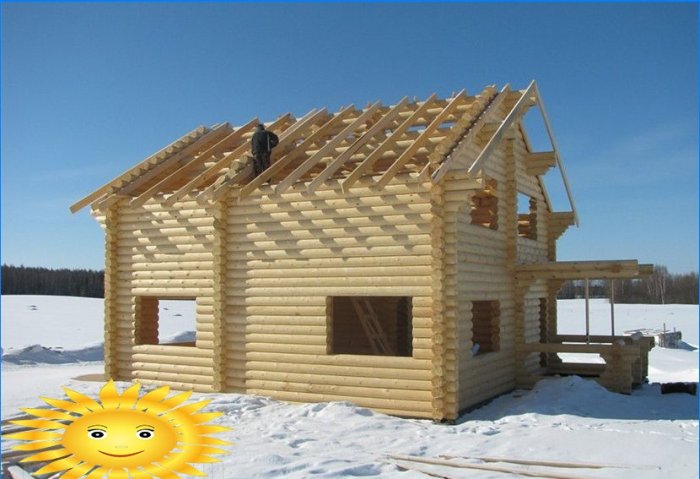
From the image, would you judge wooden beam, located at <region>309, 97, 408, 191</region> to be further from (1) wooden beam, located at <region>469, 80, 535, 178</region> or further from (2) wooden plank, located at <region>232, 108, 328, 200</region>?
(1) wooden beam, located at <region>469, 80, 535, 178</region>

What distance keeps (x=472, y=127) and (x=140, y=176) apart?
7913mm

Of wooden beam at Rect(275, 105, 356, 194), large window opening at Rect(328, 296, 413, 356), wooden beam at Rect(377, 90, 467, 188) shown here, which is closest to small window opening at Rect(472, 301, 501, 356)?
large window opening at Rect(328, 296, 413, 356)

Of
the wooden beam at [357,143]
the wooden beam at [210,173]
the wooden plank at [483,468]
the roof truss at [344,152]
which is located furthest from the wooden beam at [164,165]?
the wooden plank at [483,468]

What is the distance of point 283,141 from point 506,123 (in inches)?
189

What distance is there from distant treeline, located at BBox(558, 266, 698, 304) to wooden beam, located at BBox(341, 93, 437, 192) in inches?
2340

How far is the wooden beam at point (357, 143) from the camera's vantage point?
12295 mm

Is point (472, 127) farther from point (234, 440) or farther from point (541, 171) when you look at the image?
point (234, 440)

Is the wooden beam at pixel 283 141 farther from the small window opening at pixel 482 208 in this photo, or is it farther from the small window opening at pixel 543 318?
the small window opening at pixel 543 318

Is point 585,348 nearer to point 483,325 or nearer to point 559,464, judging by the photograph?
point 483,325

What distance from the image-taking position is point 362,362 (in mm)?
12305

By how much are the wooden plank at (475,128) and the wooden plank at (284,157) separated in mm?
3746

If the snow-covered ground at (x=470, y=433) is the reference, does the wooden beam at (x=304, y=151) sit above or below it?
above

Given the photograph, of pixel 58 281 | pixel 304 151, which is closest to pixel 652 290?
pixel 58 281

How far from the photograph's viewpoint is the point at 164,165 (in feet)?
53.1
